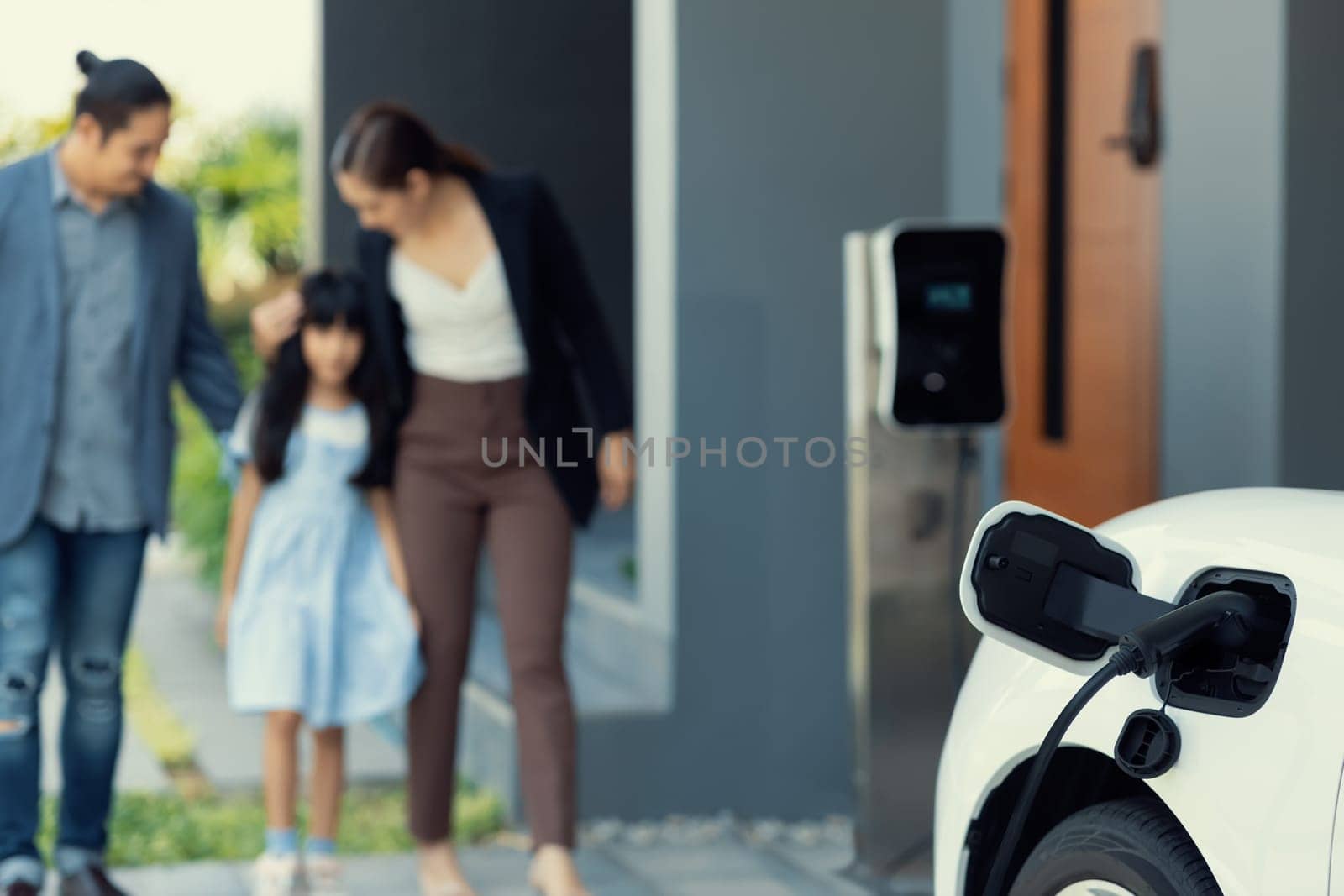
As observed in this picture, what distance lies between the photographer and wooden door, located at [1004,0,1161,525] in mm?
5090

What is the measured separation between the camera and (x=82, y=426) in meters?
3.87

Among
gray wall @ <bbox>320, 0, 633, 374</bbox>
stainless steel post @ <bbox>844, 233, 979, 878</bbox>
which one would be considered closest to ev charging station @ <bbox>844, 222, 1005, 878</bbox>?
stainless steel post @ <bbox>844, 233, 979, 878</bbox>

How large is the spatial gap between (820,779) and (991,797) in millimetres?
2662

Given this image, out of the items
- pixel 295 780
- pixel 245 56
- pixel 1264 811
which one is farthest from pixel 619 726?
pixel 245 56

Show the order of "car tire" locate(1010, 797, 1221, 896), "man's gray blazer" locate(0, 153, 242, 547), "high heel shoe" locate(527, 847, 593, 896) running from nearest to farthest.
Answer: "car tire" locate(1010, 797, 1221, 896) < "man's gray blazer" locate(0, 153, 242, 547) < "high heel shoe" locate(527, 847, 593, 896)

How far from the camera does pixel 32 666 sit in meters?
3.84

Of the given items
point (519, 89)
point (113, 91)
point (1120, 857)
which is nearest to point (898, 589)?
point (113, 91)

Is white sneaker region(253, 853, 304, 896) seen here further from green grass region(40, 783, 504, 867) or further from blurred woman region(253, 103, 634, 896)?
green grass region(40, 783, 504, 867)

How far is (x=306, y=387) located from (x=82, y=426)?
0.49 m

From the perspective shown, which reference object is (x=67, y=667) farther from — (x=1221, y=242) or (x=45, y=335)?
(x=1221, y=242)

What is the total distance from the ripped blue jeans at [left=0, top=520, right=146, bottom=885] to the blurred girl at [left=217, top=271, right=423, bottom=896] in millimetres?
261

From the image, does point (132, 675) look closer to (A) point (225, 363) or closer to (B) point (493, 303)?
(A) point (225, 363)

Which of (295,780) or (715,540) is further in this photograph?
(715,540)

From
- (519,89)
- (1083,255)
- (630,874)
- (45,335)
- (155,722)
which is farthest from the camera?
(519,89)
